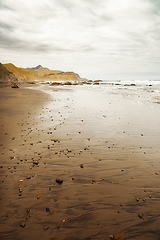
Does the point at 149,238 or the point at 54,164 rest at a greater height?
the point at 54,164

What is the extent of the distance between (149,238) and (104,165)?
8.76ft

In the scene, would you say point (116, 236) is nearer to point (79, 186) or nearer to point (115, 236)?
point (115, 236)

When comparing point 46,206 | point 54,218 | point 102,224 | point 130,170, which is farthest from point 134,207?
point 46,206

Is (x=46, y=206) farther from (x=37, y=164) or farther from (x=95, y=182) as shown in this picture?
(x=37, y=164)

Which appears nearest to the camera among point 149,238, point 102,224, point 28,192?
point 149,238

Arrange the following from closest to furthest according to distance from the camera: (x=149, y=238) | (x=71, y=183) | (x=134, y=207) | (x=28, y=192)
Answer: (x=149, y=238), (x=134, y=207), (x=28, y=192), (x=71, y=183)

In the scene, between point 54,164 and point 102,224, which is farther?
point 54,164

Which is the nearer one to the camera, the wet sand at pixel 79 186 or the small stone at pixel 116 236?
the small stone at pixel 116 236

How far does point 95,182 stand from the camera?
4.52 metres

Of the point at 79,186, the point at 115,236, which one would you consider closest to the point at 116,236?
the point at 115,236

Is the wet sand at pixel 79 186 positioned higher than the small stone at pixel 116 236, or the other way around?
the wet sand at pixel 79 186

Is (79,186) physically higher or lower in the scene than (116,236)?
higher

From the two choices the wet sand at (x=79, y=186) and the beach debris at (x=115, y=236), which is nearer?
the beach debris at (x=115, y=236)

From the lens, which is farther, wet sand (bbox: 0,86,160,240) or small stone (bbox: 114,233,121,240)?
wet sand (bbox: 0,86,160,240)
